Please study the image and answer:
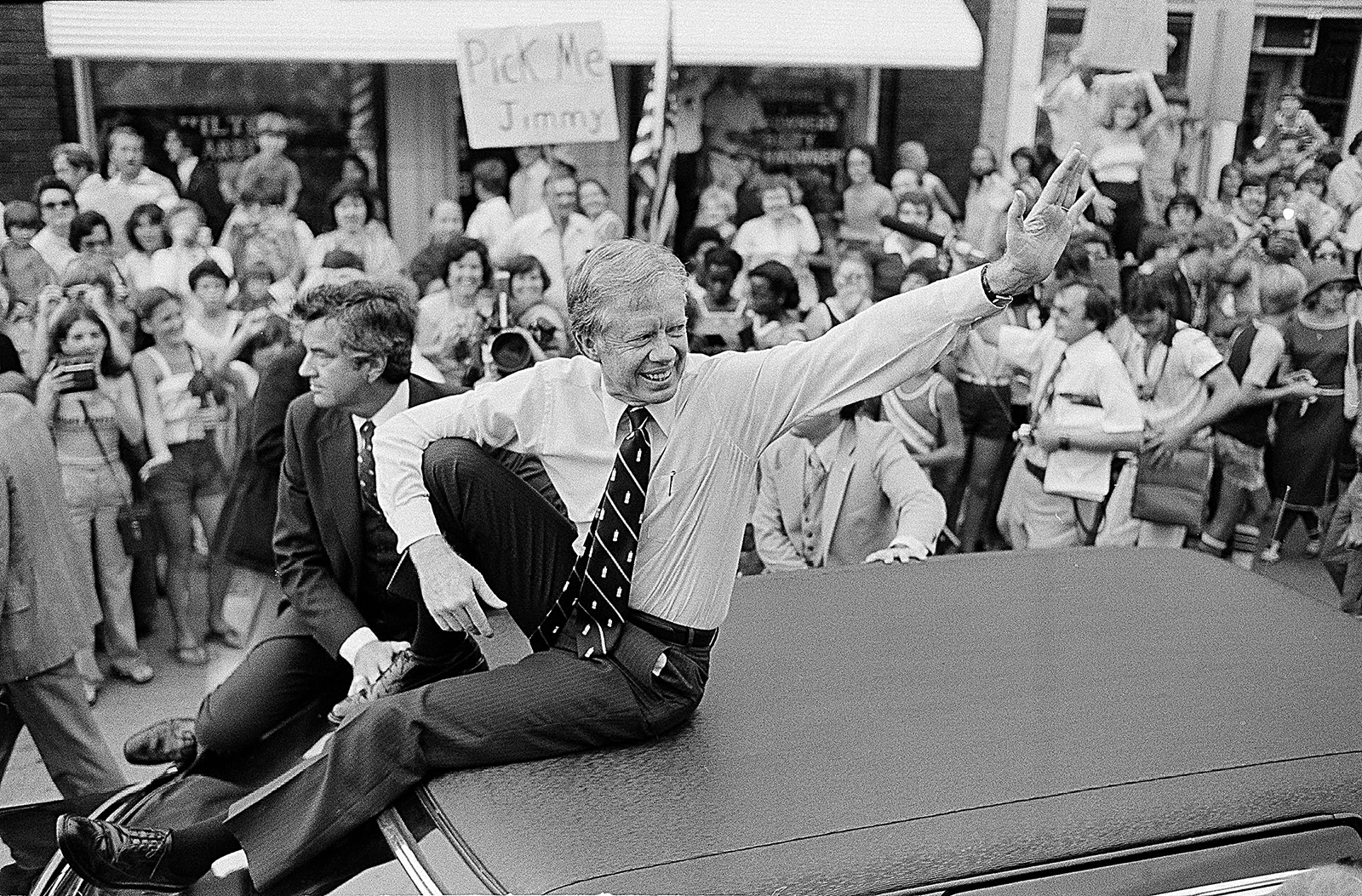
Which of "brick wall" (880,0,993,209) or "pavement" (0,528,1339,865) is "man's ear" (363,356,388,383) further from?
"brick wall" (880,0,993,209)

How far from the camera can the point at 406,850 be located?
8.29ft

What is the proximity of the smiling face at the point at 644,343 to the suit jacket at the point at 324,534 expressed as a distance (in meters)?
1.05

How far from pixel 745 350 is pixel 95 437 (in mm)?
2554

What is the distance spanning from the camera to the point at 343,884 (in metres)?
2.75

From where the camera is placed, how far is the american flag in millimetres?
6480

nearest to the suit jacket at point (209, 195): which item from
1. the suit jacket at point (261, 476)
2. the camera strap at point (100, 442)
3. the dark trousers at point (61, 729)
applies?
the camera strap at point (100, 442)

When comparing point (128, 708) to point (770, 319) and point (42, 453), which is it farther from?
point (770, 319)

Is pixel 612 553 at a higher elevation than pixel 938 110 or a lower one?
lower

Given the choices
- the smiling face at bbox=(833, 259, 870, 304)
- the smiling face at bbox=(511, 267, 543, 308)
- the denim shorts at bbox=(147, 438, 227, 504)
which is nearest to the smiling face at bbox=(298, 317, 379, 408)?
the denim shorts at bbox=(147, 438, 227, 504)

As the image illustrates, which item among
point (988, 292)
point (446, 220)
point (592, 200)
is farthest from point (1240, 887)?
point (446, 220)

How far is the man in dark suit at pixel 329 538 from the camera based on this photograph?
3.49 metres

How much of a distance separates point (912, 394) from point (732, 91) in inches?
242

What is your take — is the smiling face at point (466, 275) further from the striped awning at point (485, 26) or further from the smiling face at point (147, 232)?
the striped awning at point (485, 26)

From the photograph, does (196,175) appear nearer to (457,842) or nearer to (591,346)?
(591,346)
